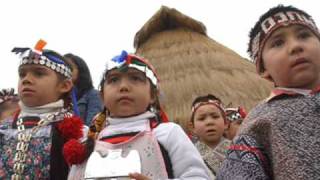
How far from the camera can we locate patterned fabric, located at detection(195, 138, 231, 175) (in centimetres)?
331

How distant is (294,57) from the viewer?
2.02 metres

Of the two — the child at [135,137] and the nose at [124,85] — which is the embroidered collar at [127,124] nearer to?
the child at [135,137]

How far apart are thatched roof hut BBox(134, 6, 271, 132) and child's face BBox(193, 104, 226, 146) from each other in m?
2.60

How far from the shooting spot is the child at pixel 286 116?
1.88 meters

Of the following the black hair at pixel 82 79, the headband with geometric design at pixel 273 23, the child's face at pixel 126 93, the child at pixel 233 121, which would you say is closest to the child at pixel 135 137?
the child's face at pixel 126 93

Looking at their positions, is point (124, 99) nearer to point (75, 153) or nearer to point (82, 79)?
point (75, 153)

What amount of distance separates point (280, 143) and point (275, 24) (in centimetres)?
54

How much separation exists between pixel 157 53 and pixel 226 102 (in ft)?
6.20

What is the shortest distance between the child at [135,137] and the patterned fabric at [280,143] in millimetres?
271

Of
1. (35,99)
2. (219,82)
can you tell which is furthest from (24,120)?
(219,82)

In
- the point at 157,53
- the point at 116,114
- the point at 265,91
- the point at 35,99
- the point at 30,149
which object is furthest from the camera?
the point at 157,53

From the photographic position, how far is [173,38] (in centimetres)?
891

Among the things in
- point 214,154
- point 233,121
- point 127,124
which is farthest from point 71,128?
point 233,121

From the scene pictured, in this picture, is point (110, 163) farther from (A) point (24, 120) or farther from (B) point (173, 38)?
(B) point (173, 38)
